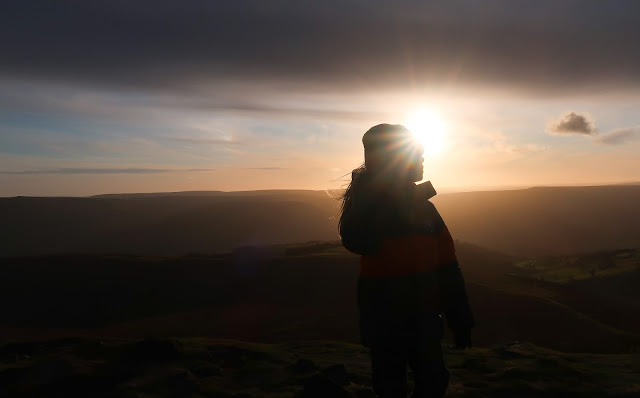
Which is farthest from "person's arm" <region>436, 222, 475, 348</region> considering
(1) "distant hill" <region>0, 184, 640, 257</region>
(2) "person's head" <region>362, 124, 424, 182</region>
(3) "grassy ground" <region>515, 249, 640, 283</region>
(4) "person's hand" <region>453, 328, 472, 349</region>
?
(1) "distant hill" <region>0, 184, 640, 257</region>

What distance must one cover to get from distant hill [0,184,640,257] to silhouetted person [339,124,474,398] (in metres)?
85.5

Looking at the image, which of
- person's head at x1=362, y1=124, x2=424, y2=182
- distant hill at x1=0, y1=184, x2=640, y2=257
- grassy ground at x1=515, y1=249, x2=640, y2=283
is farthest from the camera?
distant hill at x1=0, y1=184, x2=640, y2=257

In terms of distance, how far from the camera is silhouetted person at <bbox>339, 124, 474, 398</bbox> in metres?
3.78

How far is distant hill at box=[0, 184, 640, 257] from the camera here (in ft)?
325

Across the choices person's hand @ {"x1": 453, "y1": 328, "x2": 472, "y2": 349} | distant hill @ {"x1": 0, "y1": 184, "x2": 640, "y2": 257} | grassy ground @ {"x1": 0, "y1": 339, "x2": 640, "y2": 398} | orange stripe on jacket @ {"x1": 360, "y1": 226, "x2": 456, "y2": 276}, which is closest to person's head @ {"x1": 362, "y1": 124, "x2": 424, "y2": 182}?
orange stripe on jacket @ {"x1": 360, "y1": 226, "x2": 456, "y2": 276}

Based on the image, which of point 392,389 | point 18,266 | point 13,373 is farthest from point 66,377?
point 18,266

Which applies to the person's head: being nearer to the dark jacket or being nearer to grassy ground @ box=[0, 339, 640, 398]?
the dark jacket

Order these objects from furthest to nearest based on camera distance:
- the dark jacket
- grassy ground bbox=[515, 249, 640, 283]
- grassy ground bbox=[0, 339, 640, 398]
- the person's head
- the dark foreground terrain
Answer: grassy ground bbox=[515, 249, 640, 283]
the dark foreground terrain
grassy ground bbox=[0, 339, 640, 398]
the person's head
the dark jacket

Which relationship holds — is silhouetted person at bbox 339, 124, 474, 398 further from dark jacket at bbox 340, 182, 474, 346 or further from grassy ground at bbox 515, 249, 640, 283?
grassy ground at bbox 515, 249, 640, 283

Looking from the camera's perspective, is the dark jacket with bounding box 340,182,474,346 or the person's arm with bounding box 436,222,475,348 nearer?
the dark jacket with bounding box 340,182,474,346

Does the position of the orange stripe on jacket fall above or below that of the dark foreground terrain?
above

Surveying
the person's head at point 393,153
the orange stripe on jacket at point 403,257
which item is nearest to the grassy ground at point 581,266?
the orange stripe on jacket at point 403,257

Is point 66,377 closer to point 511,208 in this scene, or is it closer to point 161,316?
point 161,316

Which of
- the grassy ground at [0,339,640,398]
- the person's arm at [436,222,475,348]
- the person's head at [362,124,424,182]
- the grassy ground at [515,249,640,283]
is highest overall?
the person's head at [362,124,424,182]
